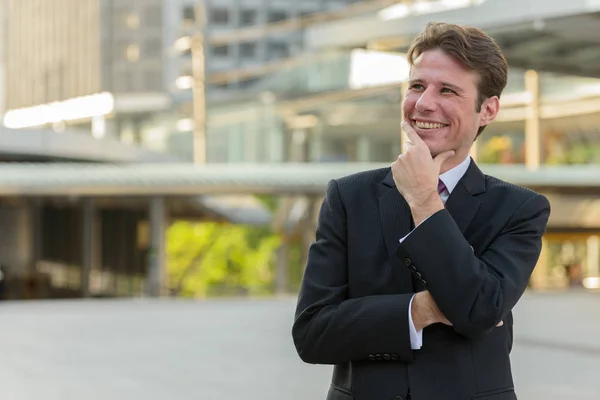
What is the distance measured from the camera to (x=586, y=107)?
1620 inches

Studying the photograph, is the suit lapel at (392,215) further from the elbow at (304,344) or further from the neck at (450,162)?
the elbow at (304,344)

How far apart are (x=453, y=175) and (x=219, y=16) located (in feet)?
363

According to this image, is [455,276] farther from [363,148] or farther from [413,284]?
[363,148]

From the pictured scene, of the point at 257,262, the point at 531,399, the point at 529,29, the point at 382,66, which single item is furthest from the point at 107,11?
the point at 531,399

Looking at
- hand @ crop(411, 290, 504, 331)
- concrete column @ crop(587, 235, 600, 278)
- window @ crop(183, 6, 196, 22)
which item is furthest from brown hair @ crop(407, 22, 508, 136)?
window @ crop(183, 6, 196, 22)

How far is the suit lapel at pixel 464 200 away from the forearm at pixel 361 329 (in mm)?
224

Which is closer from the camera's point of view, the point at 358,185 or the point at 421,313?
the point at 421,313

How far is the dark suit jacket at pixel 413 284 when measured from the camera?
2.78 meters

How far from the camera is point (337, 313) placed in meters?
2.91

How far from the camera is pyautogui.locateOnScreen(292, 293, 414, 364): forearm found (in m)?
2.85

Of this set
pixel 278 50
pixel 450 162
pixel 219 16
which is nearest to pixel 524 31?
pixel 450 162

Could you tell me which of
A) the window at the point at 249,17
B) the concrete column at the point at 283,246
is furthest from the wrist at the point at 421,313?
the window at the point at 249,17

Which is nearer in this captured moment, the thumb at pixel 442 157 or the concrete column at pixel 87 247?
the thumb at pixel 442 157

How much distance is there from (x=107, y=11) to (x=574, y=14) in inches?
4246
